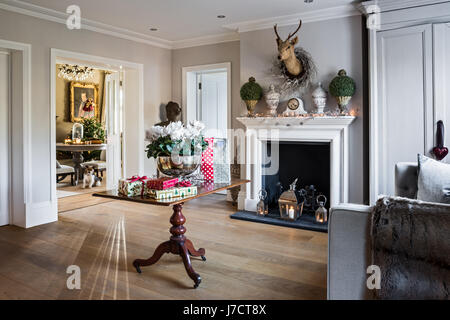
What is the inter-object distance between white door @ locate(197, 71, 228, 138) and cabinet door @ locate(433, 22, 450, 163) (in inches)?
132

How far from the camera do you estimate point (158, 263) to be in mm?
2918

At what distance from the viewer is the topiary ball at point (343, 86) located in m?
3.92

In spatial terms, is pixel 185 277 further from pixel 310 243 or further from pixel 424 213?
pixel 424 213

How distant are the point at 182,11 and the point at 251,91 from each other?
1.28 metres

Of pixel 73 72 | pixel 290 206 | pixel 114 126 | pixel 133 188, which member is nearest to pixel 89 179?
pixel 114 126

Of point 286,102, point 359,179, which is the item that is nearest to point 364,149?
point 359,179

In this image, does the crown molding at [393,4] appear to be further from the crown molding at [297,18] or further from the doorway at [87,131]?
the doorway at [87,131]

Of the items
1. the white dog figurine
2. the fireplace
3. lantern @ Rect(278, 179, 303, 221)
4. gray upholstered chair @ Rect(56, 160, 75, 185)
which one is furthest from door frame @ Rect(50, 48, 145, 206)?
lantern @ Rect(278, 179, 303, 221)

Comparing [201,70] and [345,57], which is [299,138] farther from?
[201,70]

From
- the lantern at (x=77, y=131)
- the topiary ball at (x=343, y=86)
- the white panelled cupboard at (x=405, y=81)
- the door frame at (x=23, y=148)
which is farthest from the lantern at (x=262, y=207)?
the lantern at (x=77, y=131)

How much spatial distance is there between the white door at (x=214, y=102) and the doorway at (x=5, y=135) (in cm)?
291

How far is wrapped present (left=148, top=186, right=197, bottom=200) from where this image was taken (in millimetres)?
2230

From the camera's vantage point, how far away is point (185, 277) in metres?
2.64

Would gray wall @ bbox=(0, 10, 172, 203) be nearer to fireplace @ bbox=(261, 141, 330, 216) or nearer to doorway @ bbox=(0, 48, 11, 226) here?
doorway @ bbox=(0, 48, 11, 226)
